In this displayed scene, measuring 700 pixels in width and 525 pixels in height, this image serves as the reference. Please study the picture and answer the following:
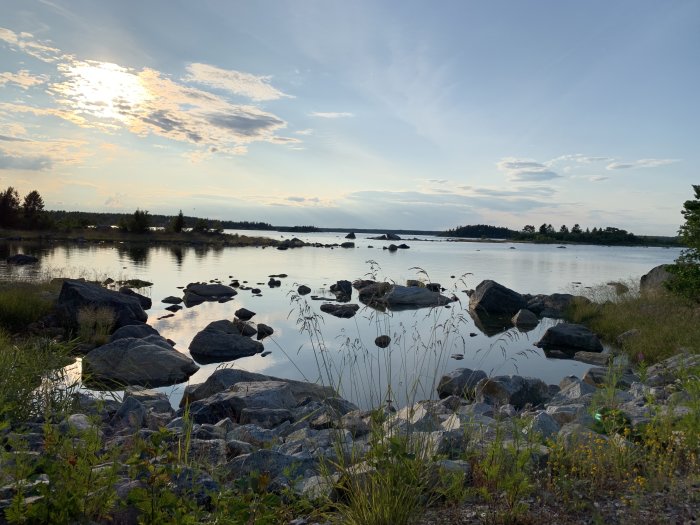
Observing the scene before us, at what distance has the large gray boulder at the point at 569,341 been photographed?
17422 millimetres

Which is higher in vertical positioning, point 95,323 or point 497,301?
point 497,301

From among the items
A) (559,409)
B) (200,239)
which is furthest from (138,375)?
(200,239)

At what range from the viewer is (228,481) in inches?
177

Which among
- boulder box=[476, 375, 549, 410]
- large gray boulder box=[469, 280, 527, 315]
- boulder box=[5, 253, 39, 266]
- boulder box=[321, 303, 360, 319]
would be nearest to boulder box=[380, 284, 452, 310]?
large gray boulder box=[469, 280, 527, 315]

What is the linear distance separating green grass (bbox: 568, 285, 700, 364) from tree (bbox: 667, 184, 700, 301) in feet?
2.02

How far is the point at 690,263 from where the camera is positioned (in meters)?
18.1

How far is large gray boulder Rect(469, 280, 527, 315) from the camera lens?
25.0m

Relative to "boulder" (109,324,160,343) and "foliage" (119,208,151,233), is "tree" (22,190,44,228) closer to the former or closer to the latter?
"foliage" (119,208,151,233)

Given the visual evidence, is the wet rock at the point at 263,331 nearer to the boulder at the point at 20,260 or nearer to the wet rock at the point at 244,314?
the wet rock at the point at 244,314

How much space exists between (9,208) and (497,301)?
69835 mm

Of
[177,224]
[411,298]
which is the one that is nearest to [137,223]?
[177,224]

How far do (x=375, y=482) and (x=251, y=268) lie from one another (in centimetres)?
3992

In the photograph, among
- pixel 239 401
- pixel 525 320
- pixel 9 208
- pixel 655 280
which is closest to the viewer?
pixel 239 401

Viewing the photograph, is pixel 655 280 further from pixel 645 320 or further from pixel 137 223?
pixel 137 223
